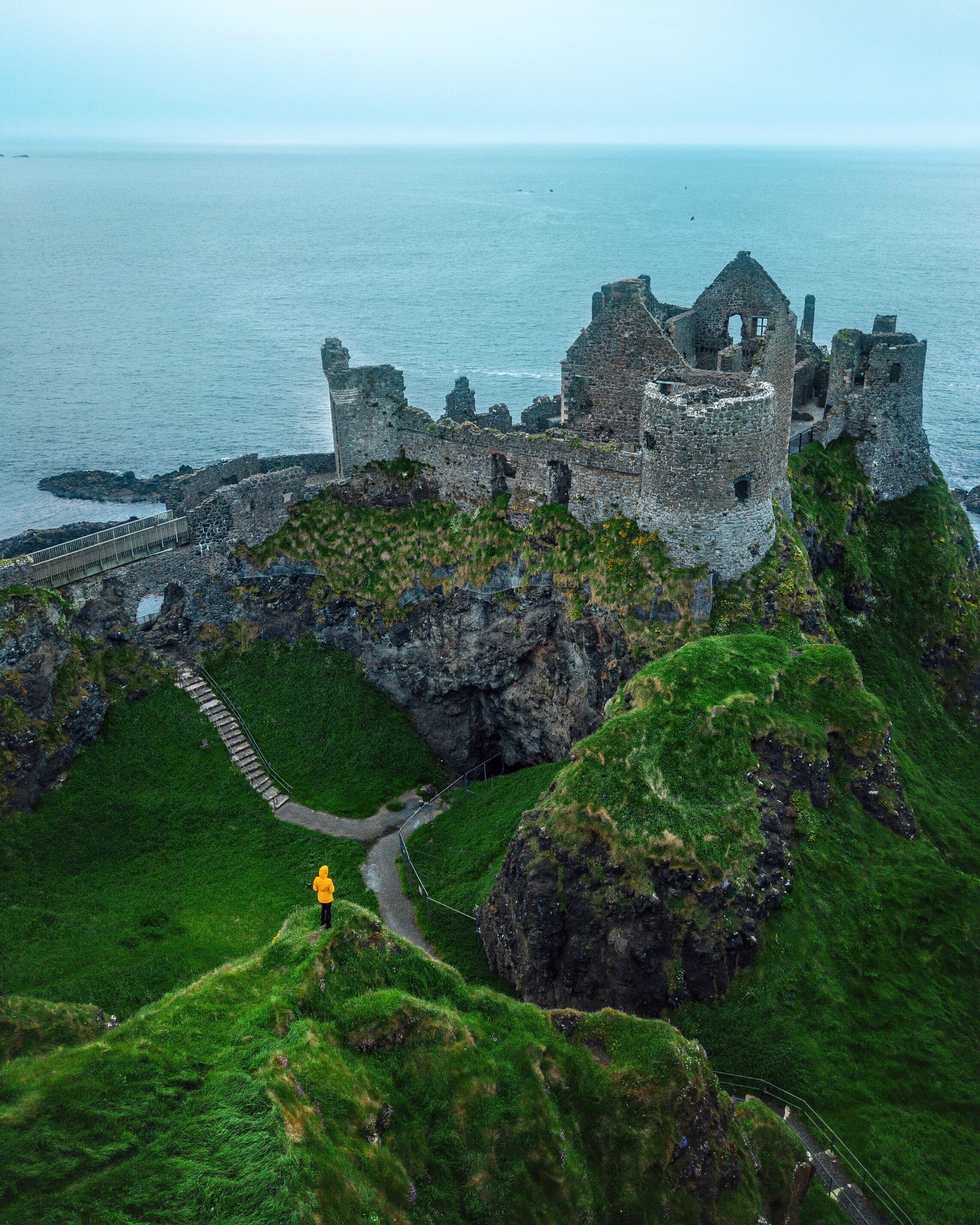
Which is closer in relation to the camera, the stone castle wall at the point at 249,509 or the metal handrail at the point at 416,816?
the metal handrail at the point at 416,816

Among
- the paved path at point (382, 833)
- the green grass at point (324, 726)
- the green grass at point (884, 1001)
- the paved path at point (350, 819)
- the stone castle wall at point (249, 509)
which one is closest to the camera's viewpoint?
the green grass at point (884, 1001)

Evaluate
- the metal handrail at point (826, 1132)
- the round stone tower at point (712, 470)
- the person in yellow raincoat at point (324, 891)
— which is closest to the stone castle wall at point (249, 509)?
the round stone tower at point (712, 470)

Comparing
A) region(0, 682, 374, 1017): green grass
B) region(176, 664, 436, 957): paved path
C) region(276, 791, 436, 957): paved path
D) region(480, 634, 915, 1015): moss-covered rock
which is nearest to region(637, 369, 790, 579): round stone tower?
region(480, 634, 915, 1015): moss-covered rock

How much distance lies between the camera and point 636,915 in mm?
26141

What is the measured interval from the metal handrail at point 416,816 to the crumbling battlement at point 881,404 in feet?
71.0

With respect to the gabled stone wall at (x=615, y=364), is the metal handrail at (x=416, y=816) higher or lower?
lower

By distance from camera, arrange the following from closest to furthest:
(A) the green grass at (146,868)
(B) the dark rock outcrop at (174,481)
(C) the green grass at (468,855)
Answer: (A) the green grass at (146,868)
(C) the green grass at (468,855)
(B) the dark rock outcrop at (174,481)

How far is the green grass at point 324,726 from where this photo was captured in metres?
40.4

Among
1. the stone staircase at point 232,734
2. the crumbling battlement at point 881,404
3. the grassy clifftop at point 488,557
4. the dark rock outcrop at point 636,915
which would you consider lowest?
the stone staircase at point 232,734

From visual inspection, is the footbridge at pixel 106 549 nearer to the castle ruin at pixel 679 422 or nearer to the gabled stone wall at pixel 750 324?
the castle ruin at pixel 679 422

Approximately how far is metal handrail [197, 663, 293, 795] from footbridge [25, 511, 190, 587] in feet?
17.9

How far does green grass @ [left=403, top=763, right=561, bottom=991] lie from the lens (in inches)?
1212

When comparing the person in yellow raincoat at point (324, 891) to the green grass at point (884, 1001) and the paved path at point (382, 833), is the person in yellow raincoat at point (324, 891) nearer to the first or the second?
the green grass at point (884, 1001)

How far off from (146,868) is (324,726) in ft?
32.5
